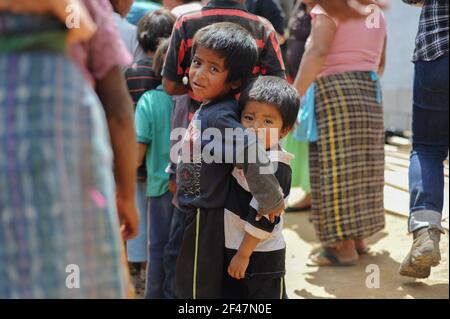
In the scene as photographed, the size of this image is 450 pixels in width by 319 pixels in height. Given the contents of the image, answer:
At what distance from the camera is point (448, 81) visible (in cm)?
300

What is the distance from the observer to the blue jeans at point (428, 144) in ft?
10.1

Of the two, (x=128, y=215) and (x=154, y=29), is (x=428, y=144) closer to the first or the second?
(x=154, y=29)

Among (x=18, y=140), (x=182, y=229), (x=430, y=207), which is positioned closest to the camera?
(x=18, y=140)

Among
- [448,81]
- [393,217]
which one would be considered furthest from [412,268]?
[393,217]

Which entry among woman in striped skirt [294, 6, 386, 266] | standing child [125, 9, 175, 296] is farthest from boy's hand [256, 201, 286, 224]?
woman in striped skirt [294, 6, 386, 266]

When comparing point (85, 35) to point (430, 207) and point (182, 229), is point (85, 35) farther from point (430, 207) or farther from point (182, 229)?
point (430, 207)

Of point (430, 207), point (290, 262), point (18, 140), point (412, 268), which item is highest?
point (18, 140)

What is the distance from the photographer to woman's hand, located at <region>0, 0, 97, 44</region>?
1.44 m

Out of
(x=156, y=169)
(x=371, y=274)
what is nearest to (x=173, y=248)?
(x=156, y=169)

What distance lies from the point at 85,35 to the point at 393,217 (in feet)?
12.5

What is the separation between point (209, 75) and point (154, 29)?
1135 millimetres

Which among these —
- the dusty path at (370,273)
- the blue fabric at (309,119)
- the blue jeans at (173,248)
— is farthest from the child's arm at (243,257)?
the blue fabric at (309,119)

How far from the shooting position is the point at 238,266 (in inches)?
100

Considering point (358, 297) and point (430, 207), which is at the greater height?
point (430, 207)
